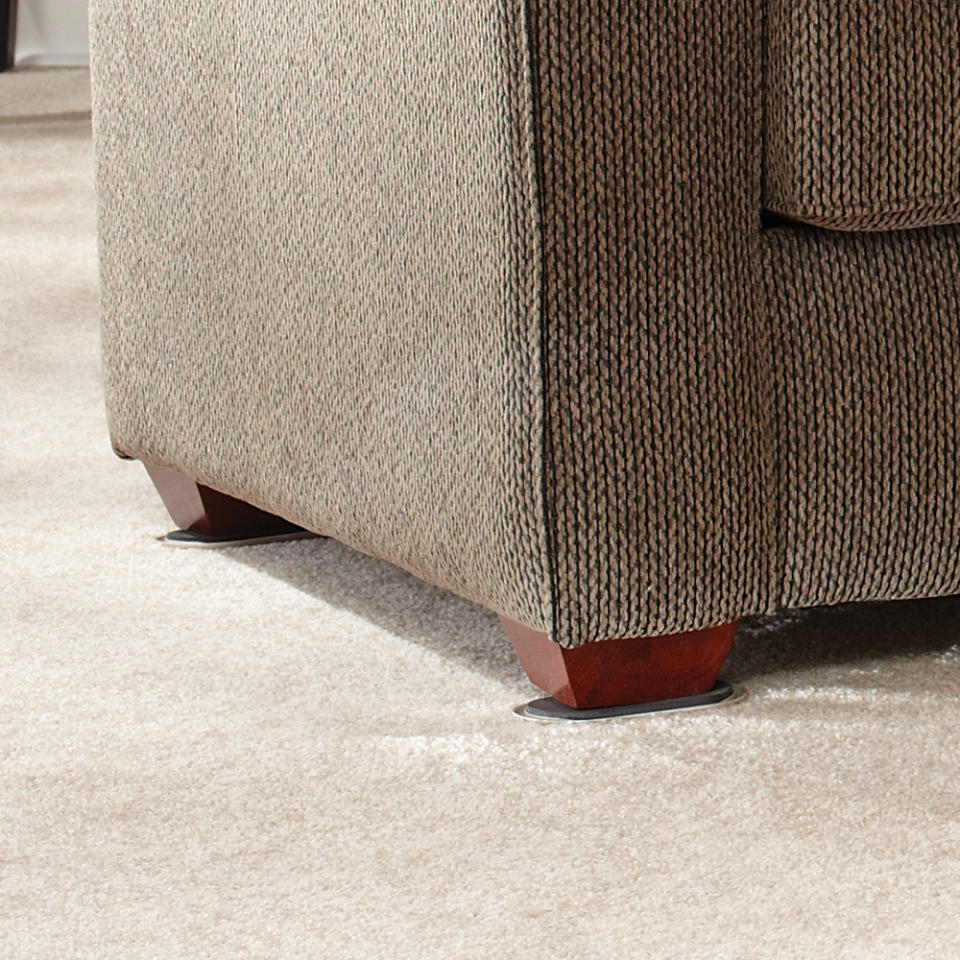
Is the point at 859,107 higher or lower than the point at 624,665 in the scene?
higher

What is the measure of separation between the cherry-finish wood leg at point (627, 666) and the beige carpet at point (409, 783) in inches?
1.0

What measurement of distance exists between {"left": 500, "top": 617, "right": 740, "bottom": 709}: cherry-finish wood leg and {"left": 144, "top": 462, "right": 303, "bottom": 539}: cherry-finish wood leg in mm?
396

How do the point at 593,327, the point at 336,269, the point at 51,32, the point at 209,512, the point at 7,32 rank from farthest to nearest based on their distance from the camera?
the point at 51,32 < the point at 7,32 < the point at 209,512 < the point at 336,269 < the point at 593,327

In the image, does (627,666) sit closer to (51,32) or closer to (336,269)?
(336,269)

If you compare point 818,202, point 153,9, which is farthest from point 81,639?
point 818,202

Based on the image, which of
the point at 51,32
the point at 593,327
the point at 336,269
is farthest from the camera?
the point at 51,32

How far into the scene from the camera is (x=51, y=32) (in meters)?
5.46

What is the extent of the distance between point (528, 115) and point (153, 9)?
462mm

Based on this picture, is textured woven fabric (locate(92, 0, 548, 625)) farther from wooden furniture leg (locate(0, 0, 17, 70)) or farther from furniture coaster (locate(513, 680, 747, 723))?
wooden furniture leg (locate(0, 0, 17, 70))

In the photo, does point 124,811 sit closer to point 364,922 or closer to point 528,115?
point 364,922

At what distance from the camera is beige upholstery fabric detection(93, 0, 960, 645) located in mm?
874

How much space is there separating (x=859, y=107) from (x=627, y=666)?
0.32 m

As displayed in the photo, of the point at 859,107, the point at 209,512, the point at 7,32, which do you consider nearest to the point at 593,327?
the point at 859,107

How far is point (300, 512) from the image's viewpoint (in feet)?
3.73
